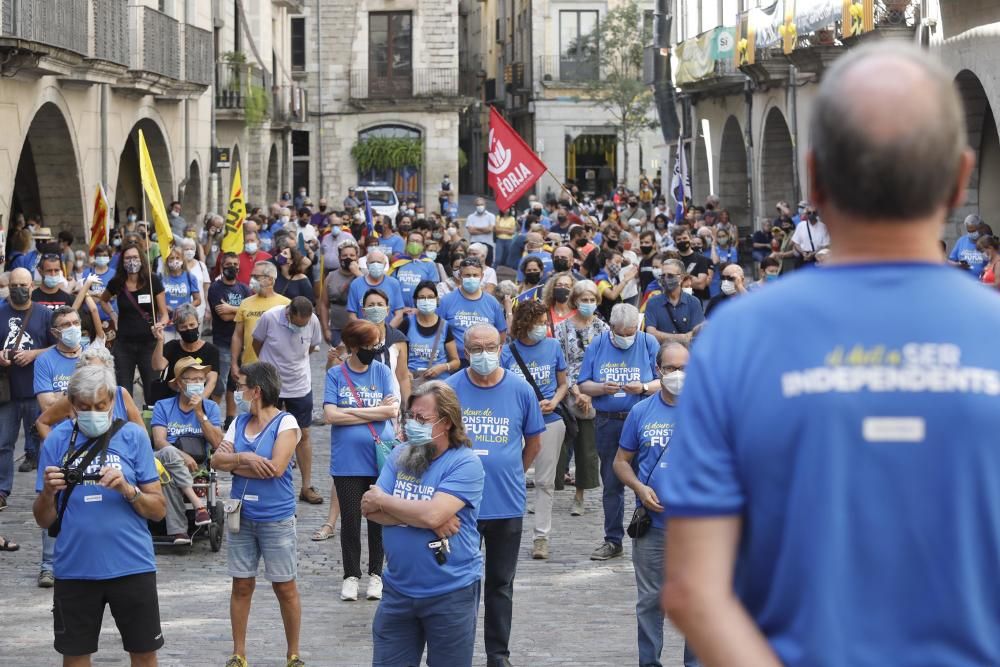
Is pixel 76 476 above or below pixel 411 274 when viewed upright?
below

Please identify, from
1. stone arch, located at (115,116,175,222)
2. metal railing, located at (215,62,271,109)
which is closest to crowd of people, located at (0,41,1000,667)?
stone arch, located at (115,116,175,222)

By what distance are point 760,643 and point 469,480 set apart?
4606 millimetres

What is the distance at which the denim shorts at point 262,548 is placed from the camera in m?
8.20

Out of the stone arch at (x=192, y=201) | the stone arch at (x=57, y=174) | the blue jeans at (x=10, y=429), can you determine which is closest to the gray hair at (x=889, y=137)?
the blue jeans at (x=10, y=429)

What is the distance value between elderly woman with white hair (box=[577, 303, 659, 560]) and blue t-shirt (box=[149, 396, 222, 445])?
2.40m

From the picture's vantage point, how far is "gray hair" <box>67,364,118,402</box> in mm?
6836

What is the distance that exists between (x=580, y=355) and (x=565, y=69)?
52708 mm

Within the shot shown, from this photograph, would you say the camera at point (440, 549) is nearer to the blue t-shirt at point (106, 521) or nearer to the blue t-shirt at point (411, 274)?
the blue t-shirt at point (106, 521)

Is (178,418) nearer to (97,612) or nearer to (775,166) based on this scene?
(97,612)

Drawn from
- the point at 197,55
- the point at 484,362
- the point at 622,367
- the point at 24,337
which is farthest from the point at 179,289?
the point at 197,55

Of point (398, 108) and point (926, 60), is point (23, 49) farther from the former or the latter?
point (398, 108)

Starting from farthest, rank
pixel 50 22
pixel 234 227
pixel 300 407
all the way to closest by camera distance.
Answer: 1. pixel 234 227
2. pixel 50 22
3. pixel 300 407

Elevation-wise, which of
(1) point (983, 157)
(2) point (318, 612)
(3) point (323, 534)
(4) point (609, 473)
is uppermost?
(1) point (983, 157)

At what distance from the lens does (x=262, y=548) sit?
325 inches
